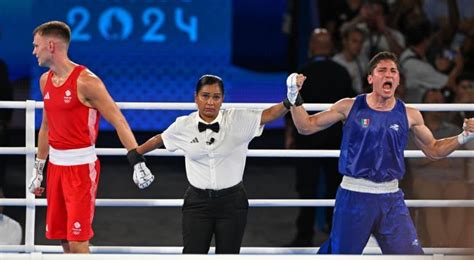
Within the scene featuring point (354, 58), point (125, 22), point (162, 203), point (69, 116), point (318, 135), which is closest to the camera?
point (69, 116)

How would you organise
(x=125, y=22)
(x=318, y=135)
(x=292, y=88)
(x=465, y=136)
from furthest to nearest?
1. (x=125, y=22)
2. (x=318, y=135)
3. (x=465, y=136)
4. (x=292, y=88)

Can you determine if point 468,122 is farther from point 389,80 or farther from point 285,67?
point 285,67

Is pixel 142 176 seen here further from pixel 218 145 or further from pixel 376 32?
pixel 376 32

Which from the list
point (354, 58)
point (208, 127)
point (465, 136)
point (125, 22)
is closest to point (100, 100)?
point (208, 127)

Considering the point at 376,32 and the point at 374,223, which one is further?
the point at 376,32

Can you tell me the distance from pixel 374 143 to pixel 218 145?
762mm

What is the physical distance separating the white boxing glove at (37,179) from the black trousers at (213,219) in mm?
849

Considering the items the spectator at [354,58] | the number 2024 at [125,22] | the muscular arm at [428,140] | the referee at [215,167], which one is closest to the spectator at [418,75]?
the spectator at [354,58]

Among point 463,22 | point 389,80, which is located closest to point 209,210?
point 389,80

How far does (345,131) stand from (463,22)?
5312 millimetres

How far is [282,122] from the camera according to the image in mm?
11453

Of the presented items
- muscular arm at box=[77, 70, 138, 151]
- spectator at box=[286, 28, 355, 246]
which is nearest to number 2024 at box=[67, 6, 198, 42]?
spectator at box=[286, 28, 355, 246]

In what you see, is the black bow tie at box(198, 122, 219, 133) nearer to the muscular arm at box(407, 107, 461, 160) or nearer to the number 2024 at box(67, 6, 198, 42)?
the muscular arm at box(407, 107, 461, 160)

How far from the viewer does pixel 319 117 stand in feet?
18.6
